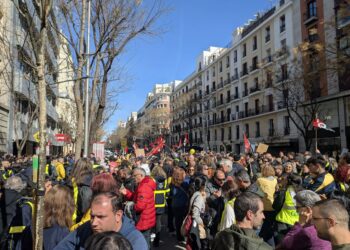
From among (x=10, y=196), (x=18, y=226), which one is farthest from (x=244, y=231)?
(x=10, y=196)

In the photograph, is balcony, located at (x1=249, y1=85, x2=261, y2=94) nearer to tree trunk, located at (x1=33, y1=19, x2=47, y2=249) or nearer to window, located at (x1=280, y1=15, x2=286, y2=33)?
window, located at (x1=280, y1=15, x2=286, y2=33)

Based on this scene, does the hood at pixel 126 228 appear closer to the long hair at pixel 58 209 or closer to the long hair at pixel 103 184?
the long hair at pixel 58 209

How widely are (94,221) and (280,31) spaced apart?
3936cm

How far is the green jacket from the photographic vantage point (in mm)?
2408

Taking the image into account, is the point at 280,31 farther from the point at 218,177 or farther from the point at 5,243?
the point at 5,243

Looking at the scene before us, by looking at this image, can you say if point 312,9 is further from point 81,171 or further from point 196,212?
point 81,171

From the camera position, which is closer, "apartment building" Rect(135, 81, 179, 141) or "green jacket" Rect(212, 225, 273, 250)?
"green jacket" Rect(212, 225, 273, 250)

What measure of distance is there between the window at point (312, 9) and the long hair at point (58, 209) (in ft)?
107

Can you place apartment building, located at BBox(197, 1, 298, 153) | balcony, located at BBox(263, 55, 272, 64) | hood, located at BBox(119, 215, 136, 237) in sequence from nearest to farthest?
hood, located at BBox(119, 215, 136, 237), apartment building, located at BBox(197, 1, 298, 153), balcony, located at BBox(263, 55, 272, 64)

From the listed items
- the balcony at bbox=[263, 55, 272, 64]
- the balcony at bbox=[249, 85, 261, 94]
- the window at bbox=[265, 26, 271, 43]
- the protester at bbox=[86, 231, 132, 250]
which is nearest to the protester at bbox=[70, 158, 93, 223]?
the protester at bbox=[86, 231, 132, 250]

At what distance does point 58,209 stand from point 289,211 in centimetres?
324

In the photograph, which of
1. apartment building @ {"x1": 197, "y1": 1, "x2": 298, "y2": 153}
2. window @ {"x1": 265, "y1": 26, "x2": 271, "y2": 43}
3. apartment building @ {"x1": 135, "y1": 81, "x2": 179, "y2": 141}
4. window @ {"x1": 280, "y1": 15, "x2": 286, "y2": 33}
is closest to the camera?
apartment building @ {"x1": 197, "y1": 1, "x2": 298, "y2": 153}

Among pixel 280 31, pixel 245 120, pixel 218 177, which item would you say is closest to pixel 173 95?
pixel 245 120

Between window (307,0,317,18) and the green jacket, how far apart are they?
32662mm
